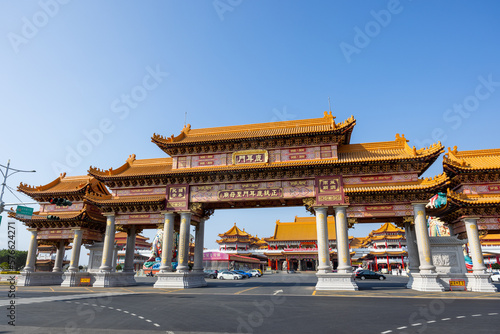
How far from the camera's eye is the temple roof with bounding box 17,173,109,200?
26.2 m

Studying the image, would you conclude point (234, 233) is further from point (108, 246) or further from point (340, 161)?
point (340, 161)

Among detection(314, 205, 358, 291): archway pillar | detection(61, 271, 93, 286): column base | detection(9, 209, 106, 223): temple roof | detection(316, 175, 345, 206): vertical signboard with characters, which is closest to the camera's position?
detection(314, 205, 358, 291): archway pillar

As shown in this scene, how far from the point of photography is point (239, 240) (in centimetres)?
6519

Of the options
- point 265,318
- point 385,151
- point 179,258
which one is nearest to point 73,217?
point 179,258

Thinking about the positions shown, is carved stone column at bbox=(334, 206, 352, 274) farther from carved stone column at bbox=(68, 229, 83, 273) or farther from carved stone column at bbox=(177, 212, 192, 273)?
carved stone column at bbox=(68, 229, 83, 273)

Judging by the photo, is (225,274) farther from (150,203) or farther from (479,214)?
(479,214)

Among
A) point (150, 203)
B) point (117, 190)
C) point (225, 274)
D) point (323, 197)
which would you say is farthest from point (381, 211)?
point (225, 274)

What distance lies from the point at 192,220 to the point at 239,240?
4351 centimetres

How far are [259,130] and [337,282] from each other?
12.3 meters

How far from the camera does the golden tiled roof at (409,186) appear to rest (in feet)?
58.7

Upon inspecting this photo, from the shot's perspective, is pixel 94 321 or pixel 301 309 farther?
pixel 301 309

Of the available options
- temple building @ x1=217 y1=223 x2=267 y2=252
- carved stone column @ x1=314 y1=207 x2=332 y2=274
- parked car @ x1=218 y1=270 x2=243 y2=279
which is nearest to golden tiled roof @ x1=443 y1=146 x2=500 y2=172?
carved stone column @ x1=314 y1=207 x2=332 y2=274

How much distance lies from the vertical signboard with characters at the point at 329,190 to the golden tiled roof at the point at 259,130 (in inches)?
131

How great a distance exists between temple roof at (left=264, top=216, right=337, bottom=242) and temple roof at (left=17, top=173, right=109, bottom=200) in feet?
124
